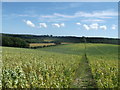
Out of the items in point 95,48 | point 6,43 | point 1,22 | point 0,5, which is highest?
point 0,5

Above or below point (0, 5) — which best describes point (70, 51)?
below

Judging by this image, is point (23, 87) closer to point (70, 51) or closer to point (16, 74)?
point (16, 74)

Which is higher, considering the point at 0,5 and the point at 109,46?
the point at 0,5

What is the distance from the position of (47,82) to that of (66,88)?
57 cm

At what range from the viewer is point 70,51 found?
2025 cm

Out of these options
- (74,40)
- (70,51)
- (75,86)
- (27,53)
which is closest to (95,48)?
(70,51)

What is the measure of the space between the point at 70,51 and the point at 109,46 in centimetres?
742

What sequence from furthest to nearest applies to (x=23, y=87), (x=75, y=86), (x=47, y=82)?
(x=75, y=86) < (x=47, y=82) < (x=23, y=87)

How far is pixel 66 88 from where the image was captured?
6066 millimetres

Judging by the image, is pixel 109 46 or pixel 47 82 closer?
pixel 47 82

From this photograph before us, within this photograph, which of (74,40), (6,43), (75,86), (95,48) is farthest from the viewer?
(95,48)

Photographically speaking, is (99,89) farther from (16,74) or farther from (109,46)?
(109,46)

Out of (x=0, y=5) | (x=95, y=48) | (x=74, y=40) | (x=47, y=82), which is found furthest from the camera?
(x=95, y=48)

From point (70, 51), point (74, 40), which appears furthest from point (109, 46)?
point (74, 40)
